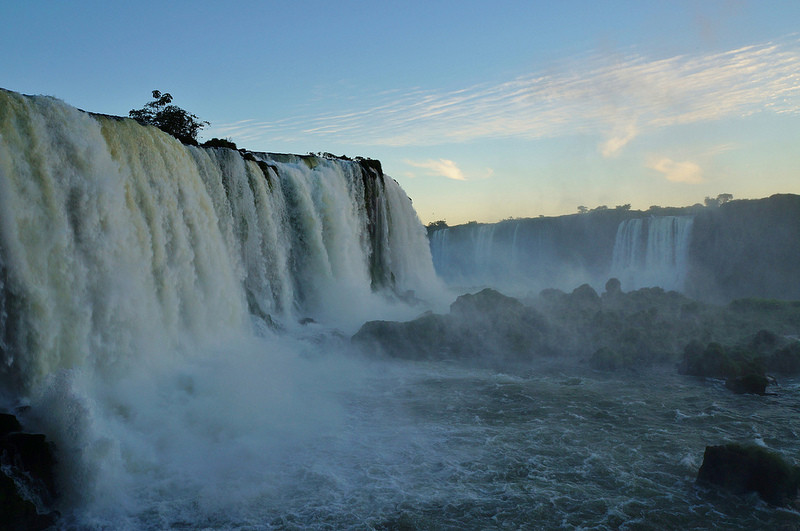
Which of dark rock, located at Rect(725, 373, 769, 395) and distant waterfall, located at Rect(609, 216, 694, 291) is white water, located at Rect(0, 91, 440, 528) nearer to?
dark rock, located at Rect(725, 373, 769, 395)

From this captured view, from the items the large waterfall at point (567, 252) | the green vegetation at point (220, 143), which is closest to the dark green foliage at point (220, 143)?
the green vegetation at point (220, 143)

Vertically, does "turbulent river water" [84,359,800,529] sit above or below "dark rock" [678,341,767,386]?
below

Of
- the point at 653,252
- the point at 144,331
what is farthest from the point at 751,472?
the point at 653,252

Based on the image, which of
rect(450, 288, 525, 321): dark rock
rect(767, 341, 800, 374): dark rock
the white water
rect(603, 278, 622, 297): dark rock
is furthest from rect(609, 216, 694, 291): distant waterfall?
the white water

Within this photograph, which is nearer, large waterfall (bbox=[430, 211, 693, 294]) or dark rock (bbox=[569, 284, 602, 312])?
dark rock (bbox=[569, 284, 602, 312])

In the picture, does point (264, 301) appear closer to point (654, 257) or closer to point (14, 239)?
point (14, 239)

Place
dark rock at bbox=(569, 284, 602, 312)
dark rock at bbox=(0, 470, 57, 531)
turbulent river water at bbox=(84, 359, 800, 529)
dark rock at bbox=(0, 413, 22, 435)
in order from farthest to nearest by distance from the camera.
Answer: dark rock at bbox=(569, 284, 602, 312), dark rock at bbox=(0, 413, 22, 435), turbulent river water at bbox=(84, 359, 800, 529), dark rock at bbox=(0, 470, 57, 531)

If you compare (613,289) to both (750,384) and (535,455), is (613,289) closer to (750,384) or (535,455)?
(750,384)
